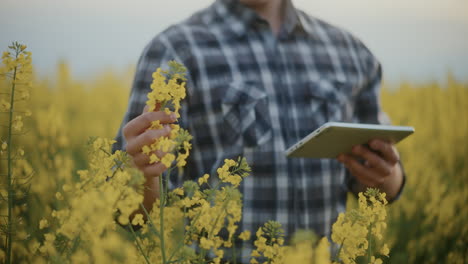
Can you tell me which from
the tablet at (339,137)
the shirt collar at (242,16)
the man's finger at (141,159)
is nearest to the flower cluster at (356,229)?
the tablet at (339,137)

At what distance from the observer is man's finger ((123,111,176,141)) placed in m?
0.90

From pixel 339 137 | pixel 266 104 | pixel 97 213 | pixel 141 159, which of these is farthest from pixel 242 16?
pixel 97 213

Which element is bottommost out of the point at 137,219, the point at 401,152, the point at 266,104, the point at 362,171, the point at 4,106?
the point at 401,152

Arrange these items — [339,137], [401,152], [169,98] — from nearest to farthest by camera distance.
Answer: [169,98] → [339,137] → [401,152]

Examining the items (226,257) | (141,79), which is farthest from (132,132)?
(226,257)

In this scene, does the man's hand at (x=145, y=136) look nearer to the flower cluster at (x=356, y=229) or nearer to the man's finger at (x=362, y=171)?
the flower cluster at (x=356, y=229)

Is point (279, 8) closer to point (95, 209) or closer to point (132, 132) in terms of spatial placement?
point (132, 132)

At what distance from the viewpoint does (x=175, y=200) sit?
100 centimetres

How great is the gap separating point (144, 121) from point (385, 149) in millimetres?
942

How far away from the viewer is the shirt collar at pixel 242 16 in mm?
1842

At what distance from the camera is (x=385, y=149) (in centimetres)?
161

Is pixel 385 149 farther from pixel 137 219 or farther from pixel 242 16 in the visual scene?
pixel 137 219

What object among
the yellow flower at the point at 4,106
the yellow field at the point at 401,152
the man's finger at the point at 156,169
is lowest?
the yellow field at the point at 401,152

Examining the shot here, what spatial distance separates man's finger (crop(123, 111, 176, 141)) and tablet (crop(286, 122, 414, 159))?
1.50 ft
